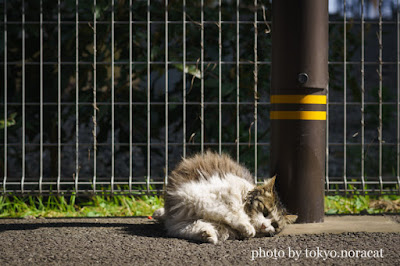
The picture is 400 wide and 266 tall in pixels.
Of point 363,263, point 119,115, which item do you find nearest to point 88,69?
point 119,115

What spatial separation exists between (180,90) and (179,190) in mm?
2169

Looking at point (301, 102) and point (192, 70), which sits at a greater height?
point (192, 70)

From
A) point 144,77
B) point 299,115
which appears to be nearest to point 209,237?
point 299,115

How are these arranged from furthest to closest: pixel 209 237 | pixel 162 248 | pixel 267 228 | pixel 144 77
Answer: pixel 144 77
pixel 267 228
pixel 209 237
pixel 162 248

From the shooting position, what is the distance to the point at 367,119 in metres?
7.08

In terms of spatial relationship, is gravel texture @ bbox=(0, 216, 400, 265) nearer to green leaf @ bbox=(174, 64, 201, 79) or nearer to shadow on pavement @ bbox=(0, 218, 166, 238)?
shadow on pavement @ bbox=(0, 218, 166, 238)

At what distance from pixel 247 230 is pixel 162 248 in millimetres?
617

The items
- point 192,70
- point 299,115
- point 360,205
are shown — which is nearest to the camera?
point 299,115

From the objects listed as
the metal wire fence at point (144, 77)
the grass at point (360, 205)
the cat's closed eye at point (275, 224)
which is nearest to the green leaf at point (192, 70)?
the metal wire fence at point (144, 77)

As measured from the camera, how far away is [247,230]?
11.9 feet

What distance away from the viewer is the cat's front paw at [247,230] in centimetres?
362

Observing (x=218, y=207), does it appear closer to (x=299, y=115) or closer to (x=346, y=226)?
(x=299, y=115)

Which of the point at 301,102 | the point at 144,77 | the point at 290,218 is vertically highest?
the point at 144,77

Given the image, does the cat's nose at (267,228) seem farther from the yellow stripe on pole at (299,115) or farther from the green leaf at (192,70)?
the green leaf at (192,70)
